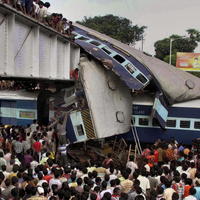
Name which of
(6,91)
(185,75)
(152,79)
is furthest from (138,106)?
(6,91)

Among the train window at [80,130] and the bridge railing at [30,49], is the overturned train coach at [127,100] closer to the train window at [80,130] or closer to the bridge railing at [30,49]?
the train window at [80,130]

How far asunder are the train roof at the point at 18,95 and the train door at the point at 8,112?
34 centimetres

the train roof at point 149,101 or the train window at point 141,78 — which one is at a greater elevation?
the train window at point 141,78

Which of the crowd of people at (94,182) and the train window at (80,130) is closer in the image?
the crowd of people at (94,182)

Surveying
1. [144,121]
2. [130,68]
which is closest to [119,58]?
[130,68]

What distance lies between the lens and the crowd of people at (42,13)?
12097 mm

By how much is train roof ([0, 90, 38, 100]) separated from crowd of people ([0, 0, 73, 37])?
6620mm

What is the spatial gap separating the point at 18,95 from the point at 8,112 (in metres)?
1.41

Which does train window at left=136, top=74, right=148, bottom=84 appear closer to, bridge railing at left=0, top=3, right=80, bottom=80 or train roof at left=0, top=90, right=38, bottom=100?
bridge railing at left=0, top=3, right=80, bottom=80

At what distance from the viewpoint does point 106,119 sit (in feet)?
61.1

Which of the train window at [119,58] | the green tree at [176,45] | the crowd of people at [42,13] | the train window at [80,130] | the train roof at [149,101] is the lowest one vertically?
the train window at [80,130]

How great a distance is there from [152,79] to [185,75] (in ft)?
14.7

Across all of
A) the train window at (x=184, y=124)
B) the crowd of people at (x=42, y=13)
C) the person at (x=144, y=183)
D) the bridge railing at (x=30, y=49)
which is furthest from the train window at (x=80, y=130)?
the person at (x=144, y=183)

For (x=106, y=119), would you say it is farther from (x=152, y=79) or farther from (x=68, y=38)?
(x=68, y=38)
